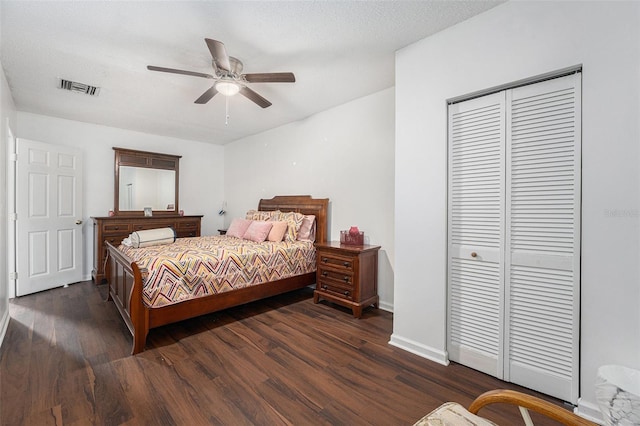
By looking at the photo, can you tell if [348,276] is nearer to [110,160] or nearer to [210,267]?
[210,267]

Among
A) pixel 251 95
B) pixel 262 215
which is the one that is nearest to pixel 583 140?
pixel 251 95

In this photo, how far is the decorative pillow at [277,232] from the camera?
151 inches

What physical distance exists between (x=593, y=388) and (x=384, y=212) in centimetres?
219

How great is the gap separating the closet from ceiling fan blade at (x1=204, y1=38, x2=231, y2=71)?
6.00 feet

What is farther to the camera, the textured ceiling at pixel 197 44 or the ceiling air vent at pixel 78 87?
the ceiling air vent at pixel 78 87

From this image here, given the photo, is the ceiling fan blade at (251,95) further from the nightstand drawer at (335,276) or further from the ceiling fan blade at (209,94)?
the nightstand drawer at (335,276)

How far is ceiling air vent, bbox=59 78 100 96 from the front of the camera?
3.06 meters

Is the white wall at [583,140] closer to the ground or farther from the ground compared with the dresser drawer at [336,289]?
farther from the ground

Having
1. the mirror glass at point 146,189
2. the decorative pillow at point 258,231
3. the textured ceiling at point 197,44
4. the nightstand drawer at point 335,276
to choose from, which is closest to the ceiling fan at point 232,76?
the textured ceiling at point 197,44

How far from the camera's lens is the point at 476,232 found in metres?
2.09

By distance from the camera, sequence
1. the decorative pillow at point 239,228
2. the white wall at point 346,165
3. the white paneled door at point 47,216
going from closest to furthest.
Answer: the white wall at point 346,165 → the white paneled door at point 47,216 → the decorative pillow at point 239,228

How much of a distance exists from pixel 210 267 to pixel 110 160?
357 centimetres

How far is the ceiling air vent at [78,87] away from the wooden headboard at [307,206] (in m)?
A: 2.68

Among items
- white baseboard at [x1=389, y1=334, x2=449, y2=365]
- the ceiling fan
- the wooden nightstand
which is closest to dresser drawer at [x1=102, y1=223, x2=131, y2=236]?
the ceiling fan
